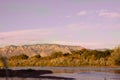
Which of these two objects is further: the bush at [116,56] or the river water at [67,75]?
the bush at [116,56]

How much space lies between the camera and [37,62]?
132 meters

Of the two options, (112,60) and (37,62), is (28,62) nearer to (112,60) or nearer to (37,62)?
(37,62)

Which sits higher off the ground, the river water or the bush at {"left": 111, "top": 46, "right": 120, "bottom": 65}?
the bush at {"left": 111, "top": 46, "right": 120, "bottom": 65}

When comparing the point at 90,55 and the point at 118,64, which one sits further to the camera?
the point at 90,55

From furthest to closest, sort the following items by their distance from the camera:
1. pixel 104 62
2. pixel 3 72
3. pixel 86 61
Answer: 1. pixel 86 61
2. pixel 104 62
3. pixel 3 72

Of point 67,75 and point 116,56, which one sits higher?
point 116,56

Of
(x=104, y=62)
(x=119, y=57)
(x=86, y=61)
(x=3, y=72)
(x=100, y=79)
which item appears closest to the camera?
(x=100, y=79)

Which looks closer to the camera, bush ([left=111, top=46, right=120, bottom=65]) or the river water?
the river water

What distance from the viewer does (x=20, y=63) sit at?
133m

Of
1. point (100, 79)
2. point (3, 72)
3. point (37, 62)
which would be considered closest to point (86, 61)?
point (37, 62)

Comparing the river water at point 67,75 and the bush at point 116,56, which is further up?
the bush at point 116,56

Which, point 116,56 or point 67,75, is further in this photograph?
point 116,56

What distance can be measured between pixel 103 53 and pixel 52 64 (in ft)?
59.6

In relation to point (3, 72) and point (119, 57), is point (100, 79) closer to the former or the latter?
point (3, 72)
